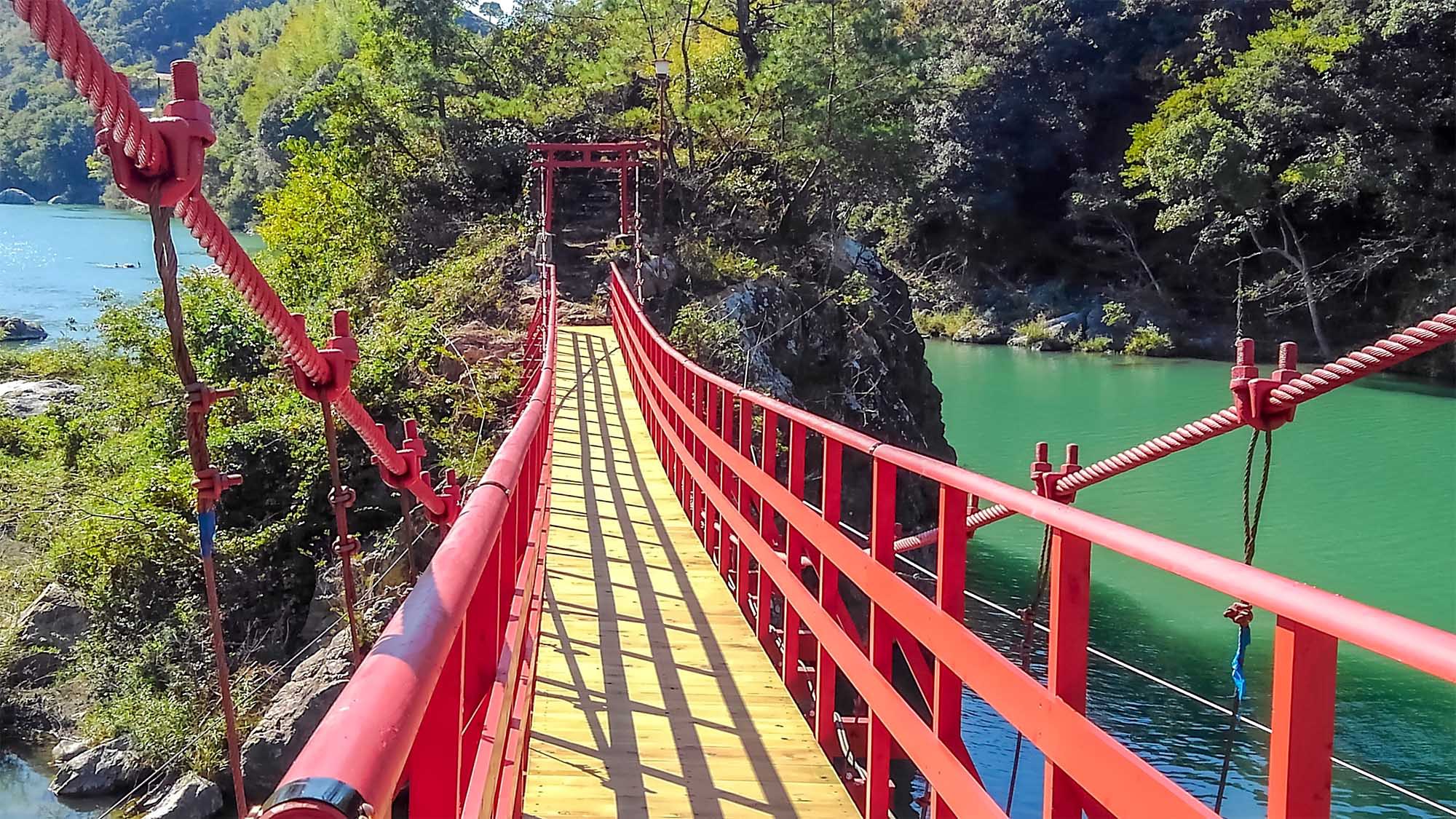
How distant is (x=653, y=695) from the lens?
208 inches

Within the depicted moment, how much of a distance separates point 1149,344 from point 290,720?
34.5 metres

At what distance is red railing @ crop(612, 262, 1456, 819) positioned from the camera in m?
1.60

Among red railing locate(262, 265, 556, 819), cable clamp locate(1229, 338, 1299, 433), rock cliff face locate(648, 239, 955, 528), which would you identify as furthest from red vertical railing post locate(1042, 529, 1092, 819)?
rock cliff face locate(648, 239, 955, 528)

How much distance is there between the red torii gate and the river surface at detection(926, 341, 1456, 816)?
332 inches

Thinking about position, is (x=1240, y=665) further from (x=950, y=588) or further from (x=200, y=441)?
(x=200, y=441)

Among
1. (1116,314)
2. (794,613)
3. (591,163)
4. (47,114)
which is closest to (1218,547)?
(591,163)

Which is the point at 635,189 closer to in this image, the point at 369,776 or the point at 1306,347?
the point at 369,776

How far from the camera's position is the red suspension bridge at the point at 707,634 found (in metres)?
1.60

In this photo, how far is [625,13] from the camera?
2144 cm

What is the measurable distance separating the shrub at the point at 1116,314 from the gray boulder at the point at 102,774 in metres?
34.4

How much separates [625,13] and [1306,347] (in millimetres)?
25902

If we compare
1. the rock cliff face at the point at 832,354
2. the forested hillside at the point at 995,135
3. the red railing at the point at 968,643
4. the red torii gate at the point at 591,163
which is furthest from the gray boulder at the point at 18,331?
the red railing at the point at 968,643

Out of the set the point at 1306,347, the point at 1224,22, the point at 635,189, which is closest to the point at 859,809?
the point at 635,189

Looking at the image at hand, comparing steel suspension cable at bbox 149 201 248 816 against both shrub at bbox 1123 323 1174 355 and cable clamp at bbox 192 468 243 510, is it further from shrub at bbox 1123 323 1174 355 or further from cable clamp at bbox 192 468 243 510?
shrub at bbox 1123 323 1174 355
